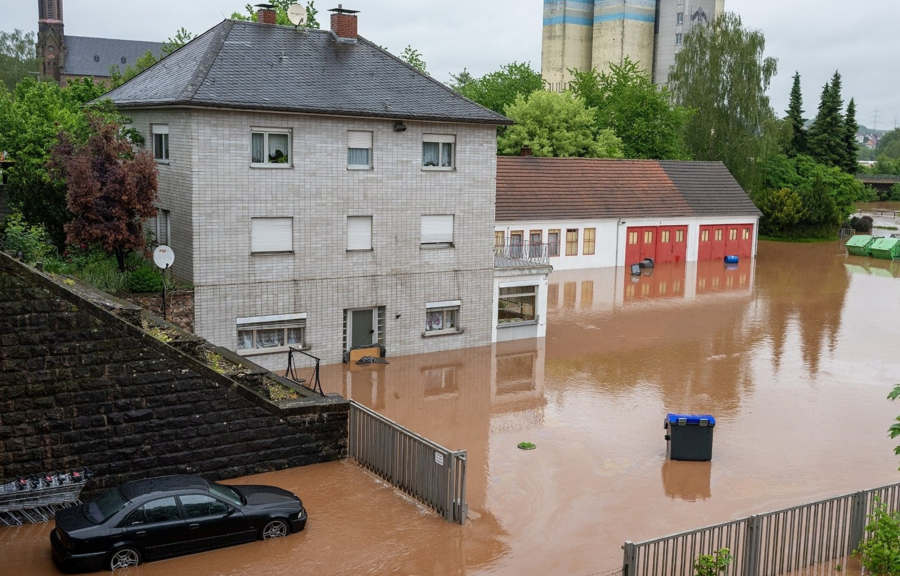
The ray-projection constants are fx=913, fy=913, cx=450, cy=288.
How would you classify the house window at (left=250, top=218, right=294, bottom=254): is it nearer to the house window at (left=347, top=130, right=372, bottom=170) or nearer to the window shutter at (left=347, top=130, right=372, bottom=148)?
the house window at (left=347, top=130, right=372, bottom=170)

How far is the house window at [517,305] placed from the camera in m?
28.2

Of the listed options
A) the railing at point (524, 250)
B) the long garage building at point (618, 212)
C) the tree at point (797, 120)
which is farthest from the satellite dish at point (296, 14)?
the tree at point (797, 120)

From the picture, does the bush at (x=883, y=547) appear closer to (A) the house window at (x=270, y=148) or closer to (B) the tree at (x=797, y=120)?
(A) the house window at (x=270, y=148)

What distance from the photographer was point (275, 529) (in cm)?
1341

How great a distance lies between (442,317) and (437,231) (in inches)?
100

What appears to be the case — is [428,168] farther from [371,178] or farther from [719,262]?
[719,262]

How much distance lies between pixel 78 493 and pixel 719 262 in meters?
39.8

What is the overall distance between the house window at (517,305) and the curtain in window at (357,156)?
6293mm

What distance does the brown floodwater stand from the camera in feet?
43.8

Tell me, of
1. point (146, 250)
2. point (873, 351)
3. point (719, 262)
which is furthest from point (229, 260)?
point (719, 262)

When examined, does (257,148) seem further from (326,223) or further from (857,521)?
(857,521)

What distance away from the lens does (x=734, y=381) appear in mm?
24234

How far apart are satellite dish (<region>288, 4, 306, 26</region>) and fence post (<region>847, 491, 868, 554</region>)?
19927 millimetres

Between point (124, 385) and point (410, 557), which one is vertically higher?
point (124, 385)
